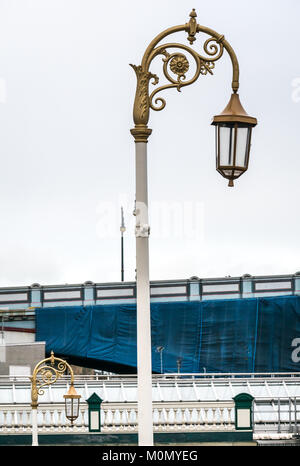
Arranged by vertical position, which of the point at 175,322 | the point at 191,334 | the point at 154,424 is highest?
the point at 175,322

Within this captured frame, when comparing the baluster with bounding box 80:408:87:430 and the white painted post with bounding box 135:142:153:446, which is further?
the baluster with bounding box 80:408:87:430

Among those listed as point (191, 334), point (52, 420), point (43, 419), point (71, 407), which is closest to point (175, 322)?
point (191, 334)

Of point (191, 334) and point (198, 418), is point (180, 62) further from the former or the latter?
point (191, 334)

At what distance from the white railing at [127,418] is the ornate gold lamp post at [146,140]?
1935 centimetres

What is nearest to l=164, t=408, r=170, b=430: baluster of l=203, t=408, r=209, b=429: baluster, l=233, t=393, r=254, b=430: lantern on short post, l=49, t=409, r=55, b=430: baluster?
l=203, t=408, r=209, b=429: baluster

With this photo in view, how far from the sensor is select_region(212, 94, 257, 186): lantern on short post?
10.1 m

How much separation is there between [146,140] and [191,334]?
41.6m

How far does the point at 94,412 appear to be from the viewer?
29750mm

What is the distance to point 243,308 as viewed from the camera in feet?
170

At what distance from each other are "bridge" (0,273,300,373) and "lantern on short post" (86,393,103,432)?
20.6m

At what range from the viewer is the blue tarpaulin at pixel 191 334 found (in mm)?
50625

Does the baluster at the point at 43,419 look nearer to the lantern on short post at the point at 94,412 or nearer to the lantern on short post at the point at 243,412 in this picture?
the lantern on short post at the point at 94,412

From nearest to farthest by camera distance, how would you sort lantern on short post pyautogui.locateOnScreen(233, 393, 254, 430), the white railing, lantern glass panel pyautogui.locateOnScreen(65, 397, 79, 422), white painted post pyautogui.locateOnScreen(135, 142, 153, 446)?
white painted post pyautogui.locateOnScreen(135, 142, 153, 446) → lantern glass panel pyautogui.locateOnScreen(65, 397, 79, 422) → lantern on short post pyautogui.locateOnScreen(233, 393, 254, 430) → the white railing

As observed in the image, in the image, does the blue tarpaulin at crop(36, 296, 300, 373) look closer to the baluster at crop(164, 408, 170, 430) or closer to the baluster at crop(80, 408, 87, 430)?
the baluster at crop(164, 408, 170, 430)
